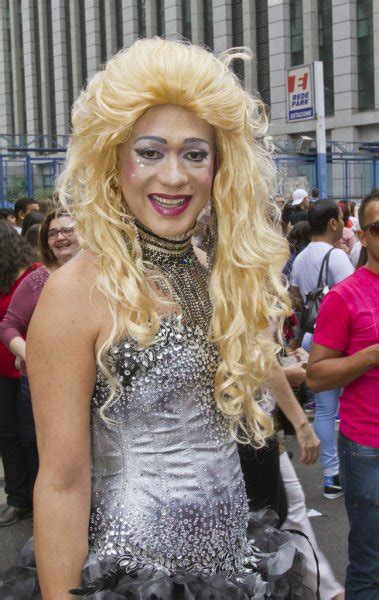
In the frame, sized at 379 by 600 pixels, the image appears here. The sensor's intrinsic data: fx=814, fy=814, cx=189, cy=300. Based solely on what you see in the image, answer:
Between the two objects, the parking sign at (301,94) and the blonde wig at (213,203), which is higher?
the parking sign at (301,94)

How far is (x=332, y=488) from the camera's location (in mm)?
5461

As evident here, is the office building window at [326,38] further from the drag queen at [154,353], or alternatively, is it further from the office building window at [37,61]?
the drag queen at [154,353]

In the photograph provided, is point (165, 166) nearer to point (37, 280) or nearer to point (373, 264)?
point (373, 264)

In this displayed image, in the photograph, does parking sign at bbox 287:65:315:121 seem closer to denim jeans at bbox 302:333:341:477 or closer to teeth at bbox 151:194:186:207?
denim jeans at bbox 302:333:341:477

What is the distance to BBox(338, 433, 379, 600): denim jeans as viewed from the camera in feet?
9.92

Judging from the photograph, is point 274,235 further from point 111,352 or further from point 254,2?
point 254,2

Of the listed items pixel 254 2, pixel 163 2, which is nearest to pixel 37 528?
pixel 254 2

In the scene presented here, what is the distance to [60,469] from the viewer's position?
1688 millimetres

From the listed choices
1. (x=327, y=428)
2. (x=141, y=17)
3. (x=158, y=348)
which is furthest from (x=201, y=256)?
(x=141, y=17)

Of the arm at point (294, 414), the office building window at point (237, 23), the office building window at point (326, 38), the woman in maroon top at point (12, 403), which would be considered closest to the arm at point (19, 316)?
the woman in maroon top at point (12, 403)

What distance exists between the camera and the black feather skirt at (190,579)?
5.50 feet

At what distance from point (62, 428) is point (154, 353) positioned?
26 cm

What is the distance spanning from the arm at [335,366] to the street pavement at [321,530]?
1.43 metres

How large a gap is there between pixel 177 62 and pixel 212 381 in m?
0.73
